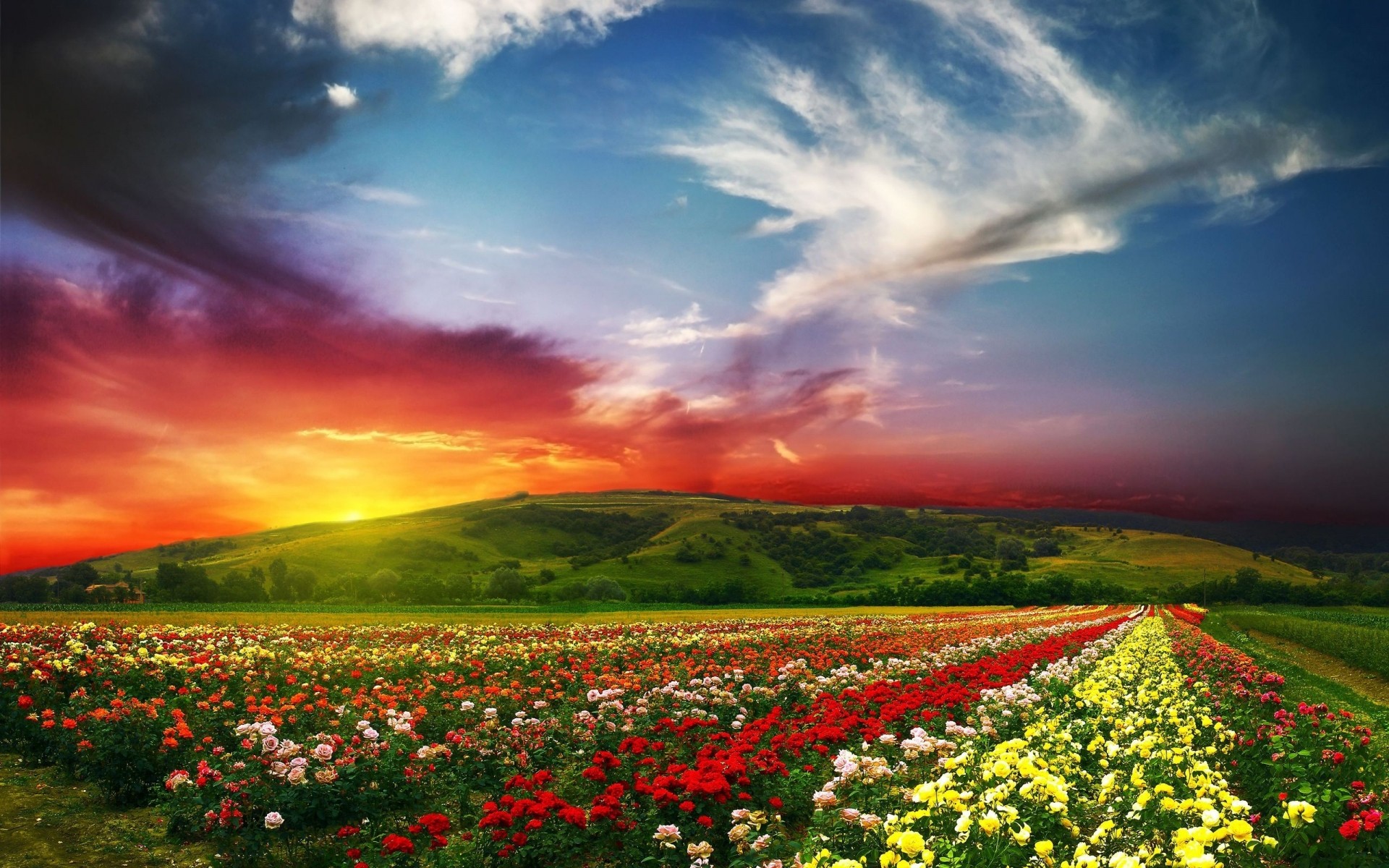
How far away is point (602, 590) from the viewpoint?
8150 cm

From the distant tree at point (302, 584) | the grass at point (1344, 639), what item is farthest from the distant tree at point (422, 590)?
the grass at point (1344, 639)

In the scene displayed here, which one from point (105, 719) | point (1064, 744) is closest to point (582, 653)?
point (105, 719)

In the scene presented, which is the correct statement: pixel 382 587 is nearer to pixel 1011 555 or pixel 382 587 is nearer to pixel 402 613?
pixel 402 613

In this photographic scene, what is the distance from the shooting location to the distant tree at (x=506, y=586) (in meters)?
81.2

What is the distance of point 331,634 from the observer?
21531 mm

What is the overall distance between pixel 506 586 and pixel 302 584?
2469 centimetres

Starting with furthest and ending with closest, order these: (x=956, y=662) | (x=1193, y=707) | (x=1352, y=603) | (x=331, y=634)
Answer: (x=1352, y=603) < (x=331, y=634) < (x=956, y=662) < (x=1193, y=707)

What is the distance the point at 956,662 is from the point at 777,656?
4.02 meters

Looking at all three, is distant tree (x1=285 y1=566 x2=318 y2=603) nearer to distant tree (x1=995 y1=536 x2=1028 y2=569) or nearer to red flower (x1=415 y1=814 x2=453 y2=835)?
red flower (x1=415 y1=814 x2=453 y2=835)

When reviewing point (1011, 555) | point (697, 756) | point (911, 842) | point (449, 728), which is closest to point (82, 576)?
point (449, 728)

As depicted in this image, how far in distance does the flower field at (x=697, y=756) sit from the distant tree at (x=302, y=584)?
74.1m

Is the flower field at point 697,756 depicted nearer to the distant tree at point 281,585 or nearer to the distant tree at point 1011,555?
the distant tree at point 281,585

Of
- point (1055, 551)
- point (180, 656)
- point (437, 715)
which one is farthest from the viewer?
point (1055, 551)

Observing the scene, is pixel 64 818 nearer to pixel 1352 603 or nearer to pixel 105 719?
pixel 105 719
